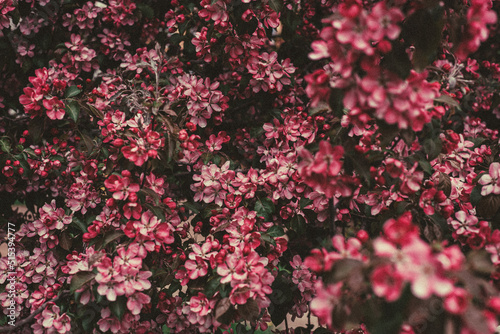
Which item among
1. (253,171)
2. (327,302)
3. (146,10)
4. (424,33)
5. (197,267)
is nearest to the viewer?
(327,302)

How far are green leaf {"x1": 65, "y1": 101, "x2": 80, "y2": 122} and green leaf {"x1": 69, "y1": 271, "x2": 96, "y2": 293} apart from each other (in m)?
0.66

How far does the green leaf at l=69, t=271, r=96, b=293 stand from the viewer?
138cm

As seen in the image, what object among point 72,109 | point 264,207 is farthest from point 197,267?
point 72,109

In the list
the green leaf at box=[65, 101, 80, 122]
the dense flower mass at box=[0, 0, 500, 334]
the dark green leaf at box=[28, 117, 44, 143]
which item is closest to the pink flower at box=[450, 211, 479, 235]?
the dense flower mass at box=[0, 0, 500, 334]

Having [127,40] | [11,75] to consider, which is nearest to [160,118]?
[127,40]

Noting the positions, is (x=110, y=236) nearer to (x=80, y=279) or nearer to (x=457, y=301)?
(x=80, y=279)

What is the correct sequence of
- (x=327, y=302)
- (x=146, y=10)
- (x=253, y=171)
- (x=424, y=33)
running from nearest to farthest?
(x=327, y=302)
(x=424, y=33)
(x=253, y=171)
(x=146, y=10)

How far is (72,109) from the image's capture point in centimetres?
173

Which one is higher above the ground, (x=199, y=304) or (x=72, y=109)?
(x=72, y=109)

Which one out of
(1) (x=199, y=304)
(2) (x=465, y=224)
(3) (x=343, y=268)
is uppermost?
(3) (x=343, y=268)

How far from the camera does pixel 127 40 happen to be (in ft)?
7.89

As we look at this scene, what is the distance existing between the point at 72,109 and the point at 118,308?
0.85 m

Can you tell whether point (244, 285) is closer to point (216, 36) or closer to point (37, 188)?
point (216, 36)

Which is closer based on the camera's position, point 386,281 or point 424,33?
point 386,281
